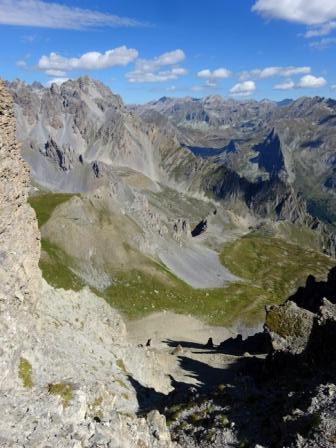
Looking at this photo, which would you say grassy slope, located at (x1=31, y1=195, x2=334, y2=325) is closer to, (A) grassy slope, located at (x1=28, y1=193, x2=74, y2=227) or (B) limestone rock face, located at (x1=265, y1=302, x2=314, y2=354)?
(A) grassy slope, located at (x1=28, y1=193, x2=74, y2=227)

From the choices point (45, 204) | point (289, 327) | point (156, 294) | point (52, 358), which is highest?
point (52, 358)

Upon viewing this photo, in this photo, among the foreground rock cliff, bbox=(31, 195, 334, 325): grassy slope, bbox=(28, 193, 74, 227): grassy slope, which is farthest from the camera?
bbox=(28, 193, 74, 227): grassy slope

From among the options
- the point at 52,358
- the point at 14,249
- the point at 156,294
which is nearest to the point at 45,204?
the point at 156,294

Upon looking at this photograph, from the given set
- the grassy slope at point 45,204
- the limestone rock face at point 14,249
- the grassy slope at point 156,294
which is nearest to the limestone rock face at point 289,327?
the limestone rock face at point 14,249

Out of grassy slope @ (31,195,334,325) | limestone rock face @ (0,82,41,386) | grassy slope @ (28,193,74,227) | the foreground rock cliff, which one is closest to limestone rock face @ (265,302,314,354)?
the foreground rock cliff

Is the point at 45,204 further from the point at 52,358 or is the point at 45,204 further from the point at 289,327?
the point at 52,358

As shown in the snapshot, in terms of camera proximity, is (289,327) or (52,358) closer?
(52,358)

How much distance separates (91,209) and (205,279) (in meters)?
49.3

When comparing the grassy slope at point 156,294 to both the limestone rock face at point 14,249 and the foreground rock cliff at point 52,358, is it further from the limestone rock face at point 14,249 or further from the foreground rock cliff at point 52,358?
the limestone rock face at point 14,249

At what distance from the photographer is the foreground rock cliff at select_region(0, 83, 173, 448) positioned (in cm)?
2989

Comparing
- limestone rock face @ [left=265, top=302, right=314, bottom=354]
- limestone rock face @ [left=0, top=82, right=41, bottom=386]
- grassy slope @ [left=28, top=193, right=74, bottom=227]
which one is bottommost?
grassy slope @ [left=28, top=193, right=74, bottom=227]

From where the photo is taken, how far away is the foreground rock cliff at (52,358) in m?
29.9

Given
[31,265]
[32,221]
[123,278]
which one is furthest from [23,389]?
[123,278]

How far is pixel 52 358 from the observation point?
43719mm
